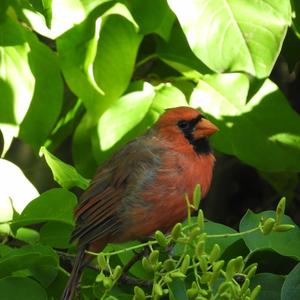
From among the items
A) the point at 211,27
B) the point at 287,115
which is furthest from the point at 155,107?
the point at 211,27

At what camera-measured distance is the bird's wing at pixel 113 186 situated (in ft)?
9.84

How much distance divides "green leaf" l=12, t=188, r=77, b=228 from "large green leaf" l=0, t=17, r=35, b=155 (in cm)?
39

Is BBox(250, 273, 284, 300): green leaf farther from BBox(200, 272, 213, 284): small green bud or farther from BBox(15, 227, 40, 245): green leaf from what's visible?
BBox(15, 227, 40, 245): green leaf

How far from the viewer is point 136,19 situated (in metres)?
3.03

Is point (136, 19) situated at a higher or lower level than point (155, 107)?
higher

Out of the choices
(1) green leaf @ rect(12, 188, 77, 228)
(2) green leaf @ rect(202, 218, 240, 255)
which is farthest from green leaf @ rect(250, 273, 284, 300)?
(1) green leaf @ rect(12, 188, 77, 228)

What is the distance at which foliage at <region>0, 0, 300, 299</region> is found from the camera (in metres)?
2.56

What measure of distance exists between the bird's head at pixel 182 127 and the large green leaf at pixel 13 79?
0.41m

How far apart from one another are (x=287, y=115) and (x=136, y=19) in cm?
56

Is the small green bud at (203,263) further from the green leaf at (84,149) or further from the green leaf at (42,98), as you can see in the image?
the green leaf at (84,149)

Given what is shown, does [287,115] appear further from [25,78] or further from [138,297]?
[138,297]

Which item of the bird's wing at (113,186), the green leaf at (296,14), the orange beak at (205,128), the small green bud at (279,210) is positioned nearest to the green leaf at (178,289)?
the small green bud at (279,210)

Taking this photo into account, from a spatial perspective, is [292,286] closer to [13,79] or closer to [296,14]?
[296,14]

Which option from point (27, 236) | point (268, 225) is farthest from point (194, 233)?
point (27, 236)
